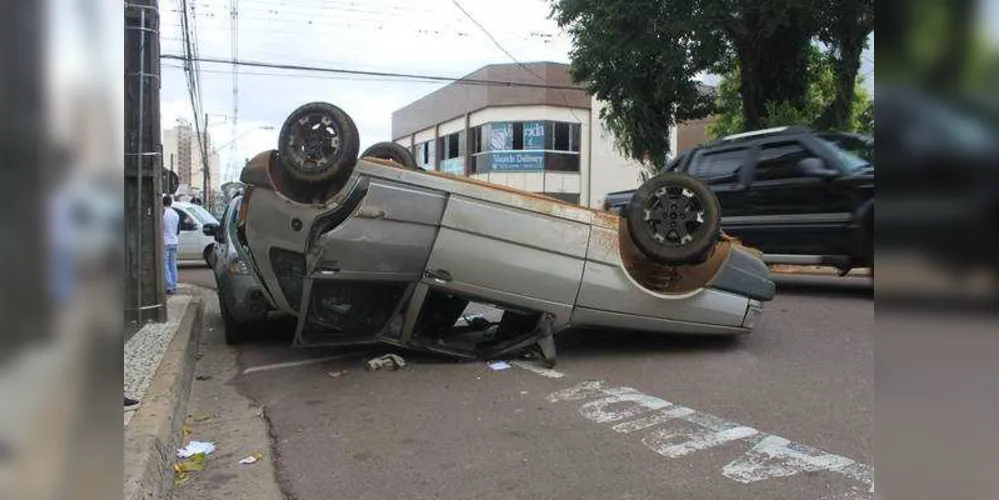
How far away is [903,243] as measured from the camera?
4.70 ft

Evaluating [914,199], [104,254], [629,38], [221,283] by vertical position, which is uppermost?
[629,38]

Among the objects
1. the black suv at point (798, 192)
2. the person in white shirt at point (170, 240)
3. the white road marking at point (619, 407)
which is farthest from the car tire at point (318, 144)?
the person in white shirt at point (170, 240)

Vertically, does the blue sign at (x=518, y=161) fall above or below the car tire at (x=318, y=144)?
above

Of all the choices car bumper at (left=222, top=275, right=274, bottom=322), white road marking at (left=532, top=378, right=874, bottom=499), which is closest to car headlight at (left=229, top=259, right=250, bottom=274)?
→ car bumper at (left=222, top=275, right=274, bottom=322)

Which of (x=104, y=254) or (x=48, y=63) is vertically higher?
(x=48, y=63)

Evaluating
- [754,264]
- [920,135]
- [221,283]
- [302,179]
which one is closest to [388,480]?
[302,179]

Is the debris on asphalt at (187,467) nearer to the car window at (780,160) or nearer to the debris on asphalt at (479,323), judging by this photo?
the debris on asphalt at (479,323)

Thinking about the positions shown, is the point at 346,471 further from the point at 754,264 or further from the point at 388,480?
the point at 754,264

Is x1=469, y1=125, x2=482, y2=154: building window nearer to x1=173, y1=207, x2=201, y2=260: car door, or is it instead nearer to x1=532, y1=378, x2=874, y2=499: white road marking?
x1=173, y1=207, x2=201, y2=260: car door

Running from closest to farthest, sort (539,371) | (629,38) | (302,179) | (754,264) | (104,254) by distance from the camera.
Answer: (104,254) → (302,179) → (539,371) → (754,264) → (629,38)

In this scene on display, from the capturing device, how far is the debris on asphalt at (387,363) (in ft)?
23.4

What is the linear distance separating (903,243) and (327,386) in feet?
19.2

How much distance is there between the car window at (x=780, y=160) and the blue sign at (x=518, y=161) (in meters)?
29.8

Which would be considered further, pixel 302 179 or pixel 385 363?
pixel 385 363
